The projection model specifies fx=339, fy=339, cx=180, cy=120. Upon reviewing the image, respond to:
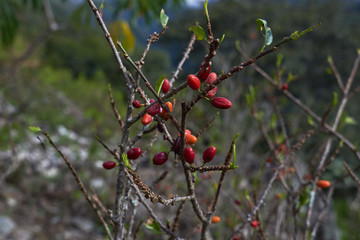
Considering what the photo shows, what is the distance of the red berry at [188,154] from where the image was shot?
62cm

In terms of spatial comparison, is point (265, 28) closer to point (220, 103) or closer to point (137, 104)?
point (220, 103)

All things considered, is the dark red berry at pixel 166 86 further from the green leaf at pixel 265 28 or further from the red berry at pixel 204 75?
the green leaf at pixel 265 28

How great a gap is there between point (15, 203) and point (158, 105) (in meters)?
3.90

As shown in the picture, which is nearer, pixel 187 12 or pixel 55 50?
pixel 187 12

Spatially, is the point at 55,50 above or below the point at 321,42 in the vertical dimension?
above

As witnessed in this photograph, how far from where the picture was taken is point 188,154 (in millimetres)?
625

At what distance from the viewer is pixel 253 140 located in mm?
3348

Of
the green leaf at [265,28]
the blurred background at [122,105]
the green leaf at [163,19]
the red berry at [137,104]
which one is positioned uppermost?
the blurred background at [122,105]

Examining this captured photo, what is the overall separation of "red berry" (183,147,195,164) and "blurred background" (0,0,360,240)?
0.33m

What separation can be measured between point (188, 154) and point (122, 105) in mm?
7179

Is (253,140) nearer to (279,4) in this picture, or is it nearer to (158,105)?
(158,105)

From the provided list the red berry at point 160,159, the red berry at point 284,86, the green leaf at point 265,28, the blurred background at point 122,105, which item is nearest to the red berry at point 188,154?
the red berry at point 160,159

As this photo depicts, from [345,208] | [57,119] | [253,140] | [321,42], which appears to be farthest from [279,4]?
[253,140]

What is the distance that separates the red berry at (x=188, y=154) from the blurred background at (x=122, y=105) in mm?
333
